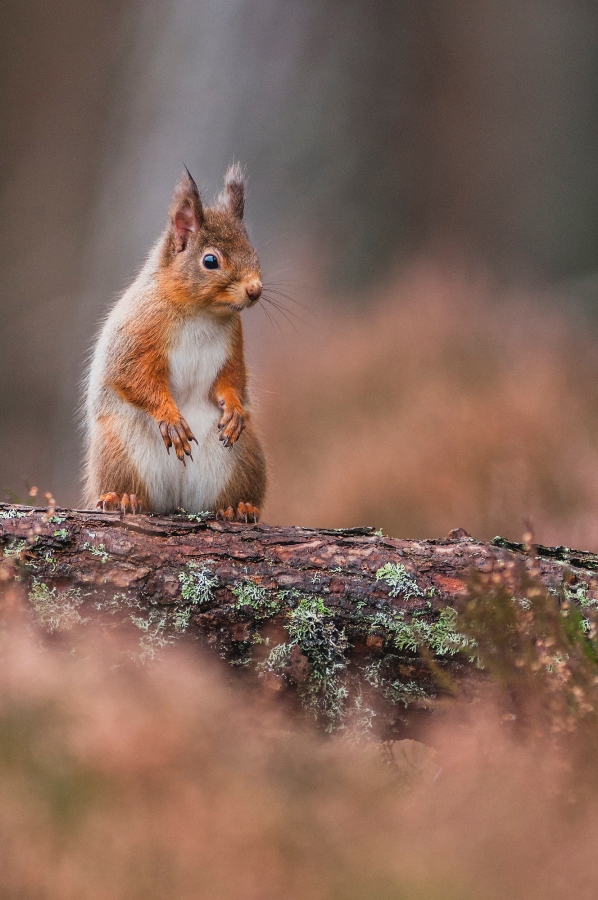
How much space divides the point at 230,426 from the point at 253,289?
19.9 inches

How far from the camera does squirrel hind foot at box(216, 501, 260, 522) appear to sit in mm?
3408

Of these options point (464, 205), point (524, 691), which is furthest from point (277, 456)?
point (524, 691)

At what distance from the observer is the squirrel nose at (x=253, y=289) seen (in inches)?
130

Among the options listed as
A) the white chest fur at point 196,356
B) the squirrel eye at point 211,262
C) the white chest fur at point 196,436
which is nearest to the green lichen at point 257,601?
the white chest fur at point 196,436

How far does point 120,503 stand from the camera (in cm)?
336

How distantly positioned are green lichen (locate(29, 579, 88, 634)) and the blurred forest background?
2.94 m

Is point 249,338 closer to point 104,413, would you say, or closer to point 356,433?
point 356,433

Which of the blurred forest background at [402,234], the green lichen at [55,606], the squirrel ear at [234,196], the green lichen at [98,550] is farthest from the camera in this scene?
the blurred forest background at [402,234]

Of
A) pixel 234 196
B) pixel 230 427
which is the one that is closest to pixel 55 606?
pixel 230 427

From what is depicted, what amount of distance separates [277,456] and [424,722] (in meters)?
3.97

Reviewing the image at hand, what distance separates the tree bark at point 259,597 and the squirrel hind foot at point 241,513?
0.49m

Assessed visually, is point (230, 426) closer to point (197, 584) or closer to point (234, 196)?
point (197, 584)

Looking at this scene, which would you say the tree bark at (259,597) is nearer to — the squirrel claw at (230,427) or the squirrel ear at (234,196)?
the squirrel claw at (230,427)

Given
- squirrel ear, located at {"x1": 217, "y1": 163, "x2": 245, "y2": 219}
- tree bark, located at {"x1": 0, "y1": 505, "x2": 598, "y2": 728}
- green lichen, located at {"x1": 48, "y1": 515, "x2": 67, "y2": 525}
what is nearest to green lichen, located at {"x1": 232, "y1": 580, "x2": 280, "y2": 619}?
tree bark, located at {"x1": 0, "y1": 505, "x2": 598, "y2": 728}
